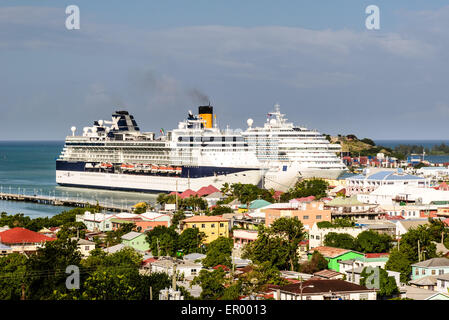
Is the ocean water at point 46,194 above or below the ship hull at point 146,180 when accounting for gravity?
below

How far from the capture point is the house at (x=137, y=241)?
38.8m

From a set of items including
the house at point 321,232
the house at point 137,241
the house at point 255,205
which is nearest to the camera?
the house at point 321,232

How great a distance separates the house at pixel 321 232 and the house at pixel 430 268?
817 cm

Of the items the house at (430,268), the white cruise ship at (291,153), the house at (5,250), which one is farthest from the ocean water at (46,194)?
the house at (430,268)

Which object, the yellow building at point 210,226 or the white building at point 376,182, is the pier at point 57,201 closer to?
the white building at point 376,182

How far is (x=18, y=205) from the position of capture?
242ft

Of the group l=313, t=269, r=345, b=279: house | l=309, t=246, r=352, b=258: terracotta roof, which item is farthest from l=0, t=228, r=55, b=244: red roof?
l=313, t=269, r=345, b=279: house

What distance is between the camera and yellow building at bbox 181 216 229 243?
42281 mm

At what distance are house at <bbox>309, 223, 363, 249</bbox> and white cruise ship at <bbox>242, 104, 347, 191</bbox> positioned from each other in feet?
131

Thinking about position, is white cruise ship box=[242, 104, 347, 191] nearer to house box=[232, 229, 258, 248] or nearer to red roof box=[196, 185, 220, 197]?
red roof box=[196, 185, 220, 197]
